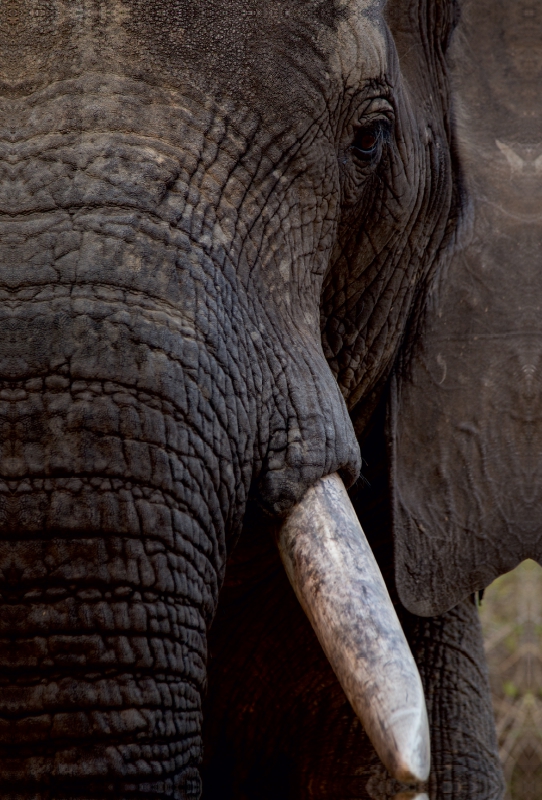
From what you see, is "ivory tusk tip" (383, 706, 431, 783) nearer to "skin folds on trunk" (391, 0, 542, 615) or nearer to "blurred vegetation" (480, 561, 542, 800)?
"skin folds on trunk" (391, 0, 542, 615)

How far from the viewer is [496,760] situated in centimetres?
274

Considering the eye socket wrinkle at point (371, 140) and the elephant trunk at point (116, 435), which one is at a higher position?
the eye socket wrinkle at point (371, 140)

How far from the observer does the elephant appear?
1.49m

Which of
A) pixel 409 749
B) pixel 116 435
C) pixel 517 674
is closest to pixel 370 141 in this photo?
pixel 116 435

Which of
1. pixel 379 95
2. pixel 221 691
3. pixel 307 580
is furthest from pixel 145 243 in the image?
pixel 221 691

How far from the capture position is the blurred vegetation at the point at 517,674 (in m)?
4.18

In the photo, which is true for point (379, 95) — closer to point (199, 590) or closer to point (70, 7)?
point (70, 7)

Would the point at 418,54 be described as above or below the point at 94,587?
above

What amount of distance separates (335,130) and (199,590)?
815mm

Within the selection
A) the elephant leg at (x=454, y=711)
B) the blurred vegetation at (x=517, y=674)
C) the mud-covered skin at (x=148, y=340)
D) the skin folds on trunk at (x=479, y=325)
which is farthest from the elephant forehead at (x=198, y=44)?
the blurred vegetation at (x=517, y=674)

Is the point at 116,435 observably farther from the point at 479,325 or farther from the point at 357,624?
the point at 479,325

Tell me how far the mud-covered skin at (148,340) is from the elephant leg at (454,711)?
938mm

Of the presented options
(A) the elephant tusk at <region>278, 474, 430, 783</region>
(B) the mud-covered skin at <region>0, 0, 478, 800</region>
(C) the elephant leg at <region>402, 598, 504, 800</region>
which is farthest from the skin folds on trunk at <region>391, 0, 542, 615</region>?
(A) the elephant tusk at <region>278, 474, 430, 783</region>

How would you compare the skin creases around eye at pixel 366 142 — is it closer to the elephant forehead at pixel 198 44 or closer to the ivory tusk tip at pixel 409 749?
the elephant forehead at pixel 198 44
